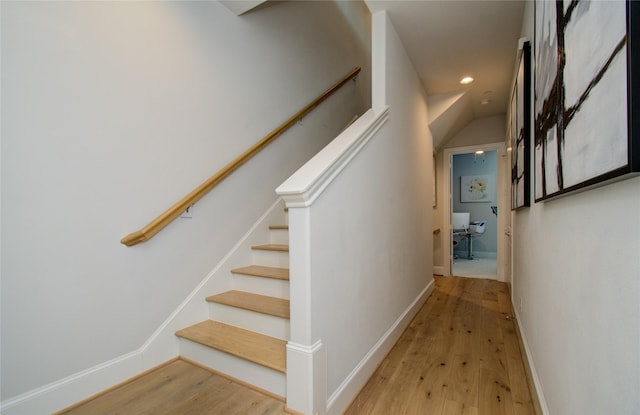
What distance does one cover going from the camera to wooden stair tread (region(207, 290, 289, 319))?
5.55 ft

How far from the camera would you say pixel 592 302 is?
2.45 feet

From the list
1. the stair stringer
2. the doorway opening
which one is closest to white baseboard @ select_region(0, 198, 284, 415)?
the stair stringer

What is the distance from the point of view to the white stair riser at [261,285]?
6.28 feet

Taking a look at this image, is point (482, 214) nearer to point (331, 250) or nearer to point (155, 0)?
point (331, 250)

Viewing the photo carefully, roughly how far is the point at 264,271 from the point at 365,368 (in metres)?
0.93

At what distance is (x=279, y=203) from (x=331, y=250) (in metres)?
1.37

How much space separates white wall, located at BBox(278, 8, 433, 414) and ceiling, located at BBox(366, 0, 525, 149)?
0.42 feet

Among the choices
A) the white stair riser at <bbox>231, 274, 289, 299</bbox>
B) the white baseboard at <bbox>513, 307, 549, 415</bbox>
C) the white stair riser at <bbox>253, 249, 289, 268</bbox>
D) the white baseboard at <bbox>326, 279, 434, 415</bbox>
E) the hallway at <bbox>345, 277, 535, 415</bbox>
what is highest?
the white stair riser at <bbox>253, 249, 289, 268</bbox>

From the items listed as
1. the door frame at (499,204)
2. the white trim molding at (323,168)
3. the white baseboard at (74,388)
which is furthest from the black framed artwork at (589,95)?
the door frame at (499,204)

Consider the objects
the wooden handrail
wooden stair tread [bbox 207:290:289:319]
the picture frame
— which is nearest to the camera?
the wooden handrail

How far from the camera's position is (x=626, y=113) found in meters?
0.51

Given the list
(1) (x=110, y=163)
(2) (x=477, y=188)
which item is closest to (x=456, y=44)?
(1) (x=110, y=163)

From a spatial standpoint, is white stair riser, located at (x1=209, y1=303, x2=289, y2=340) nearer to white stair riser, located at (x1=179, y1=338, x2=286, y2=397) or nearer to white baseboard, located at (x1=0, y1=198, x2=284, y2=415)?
white baseboard, located at (x1=0, y1=198, x2=284, y2=415)

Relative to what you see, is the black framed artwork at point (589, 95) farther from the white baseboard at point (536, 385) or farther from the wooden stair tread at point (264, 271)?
the wooden stair tread at point (264, 271)
